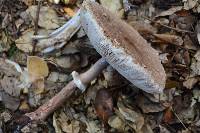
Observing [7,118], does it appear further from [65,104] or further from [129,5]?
[129,5]

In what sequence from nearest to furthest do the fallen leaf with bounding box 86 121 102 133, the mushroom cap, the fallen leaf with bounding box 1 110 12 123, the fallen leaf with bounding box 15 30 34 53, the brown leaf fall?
the mushroom cap → the fallen leaf with bounding box 1 110 12 123 → the fallen leaf with bounding box 86 121 102 133 → the brown leaf → the fallen leaf with bounding box 15 30 34 53

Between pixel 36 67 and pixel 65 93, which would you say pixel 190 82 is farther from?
pixel 36 67

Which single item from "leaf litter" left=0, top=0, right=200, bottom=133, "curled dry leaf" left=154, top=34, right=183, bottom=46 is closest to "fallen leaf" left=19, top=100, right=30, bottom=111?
"leaf litter" left=0, top=0, right=200, bottom=133

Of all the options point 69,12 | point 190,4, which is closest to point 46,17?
point 69,12

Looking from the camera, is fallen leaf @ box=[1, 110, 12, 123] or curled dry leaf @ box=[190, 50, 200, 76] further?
curled dry leaf @ box=[190, 50, 200, 76]

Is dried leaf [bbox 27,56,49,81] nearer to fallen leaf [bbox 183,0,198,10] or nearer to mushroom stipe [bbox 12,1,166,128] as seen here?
mushroom stipe [bbox 12,1,166,128]

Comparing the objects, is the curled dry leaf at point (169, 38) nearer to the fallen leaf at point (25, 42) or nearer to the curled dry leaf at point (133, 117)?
the curled dry leaf at point (133, 117)

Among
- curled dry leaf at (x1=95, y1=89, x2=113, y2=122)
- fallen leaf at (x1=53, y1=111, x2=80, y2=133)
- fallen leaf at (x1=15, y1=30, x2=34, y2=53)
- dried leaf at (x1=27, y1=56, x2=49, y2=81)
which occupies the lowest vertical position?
fallen leaf at (x1=53, y1=111, x2=80, y2=133)
